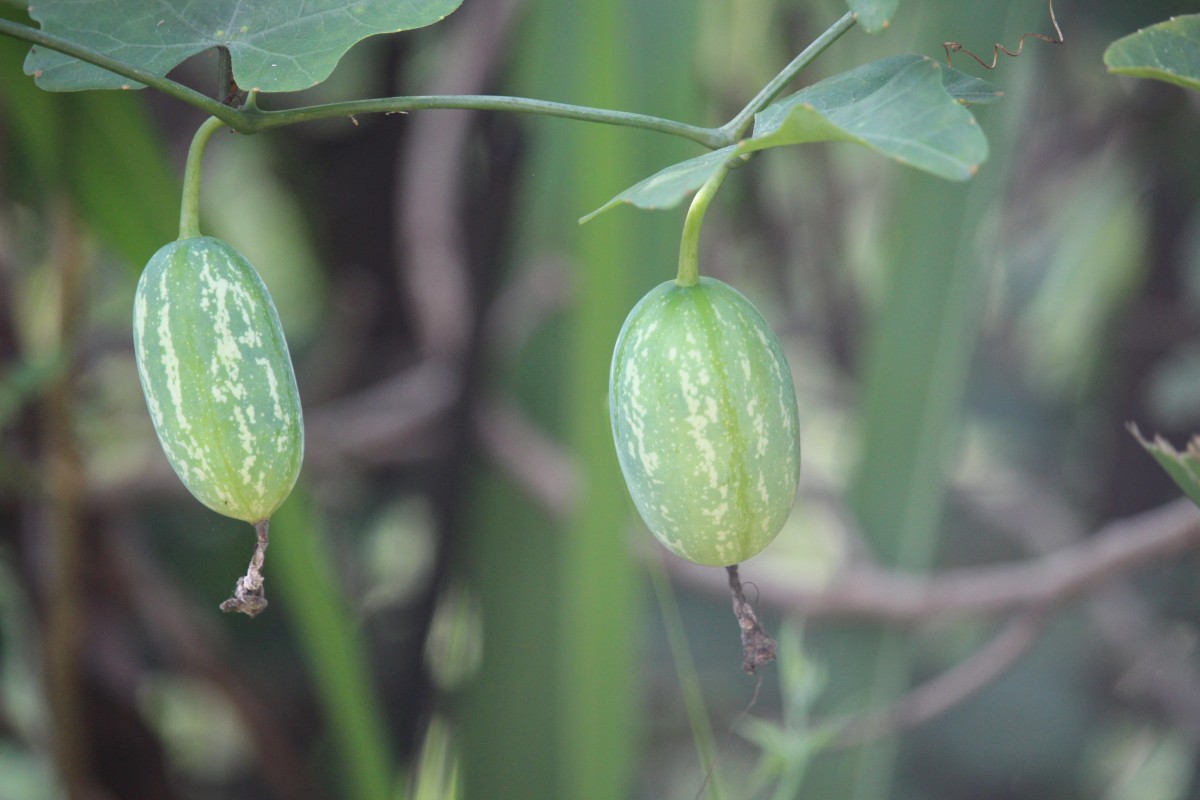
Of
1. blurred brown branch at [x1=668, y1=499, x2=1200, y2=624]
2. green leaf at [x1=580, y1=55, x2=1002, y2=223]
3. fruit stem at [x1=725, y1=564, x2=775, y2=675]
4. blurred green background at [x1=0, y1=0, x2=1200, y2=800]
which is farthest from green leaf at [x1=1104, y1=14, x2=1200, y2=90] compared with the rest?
blurred brown branch at [x1=668, y1=499, x2=1200, y2=624]

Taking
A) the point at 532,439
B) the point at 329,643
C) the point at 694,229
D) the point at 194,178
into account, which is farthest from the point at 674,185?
the point at 532,439

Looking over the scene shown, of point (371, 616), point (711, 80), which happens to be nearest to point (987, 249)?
point (711, 80)

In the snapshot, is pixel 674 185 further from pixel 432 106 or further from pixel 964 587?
A: pixel 964 587

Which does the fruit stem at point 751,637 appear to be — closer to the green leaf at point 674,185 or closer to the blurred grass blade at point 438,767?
the green leaf at point 674,185

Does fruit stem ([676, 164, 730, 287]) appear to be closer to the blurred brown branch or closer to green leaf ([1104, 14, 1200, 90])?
green leaf ([1104, 14, 1200, 90])

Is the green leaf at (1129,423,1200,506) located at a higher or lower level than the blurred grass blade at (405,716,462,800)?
higher

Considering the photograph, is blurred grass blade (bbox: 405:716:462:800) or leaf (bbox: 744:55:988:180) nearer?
leaf (bbox: 744:55:988:180)

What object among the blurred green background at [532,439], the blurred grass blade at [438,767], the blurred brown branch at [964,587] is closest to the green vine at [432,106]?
the blurred green background at [532,439]
